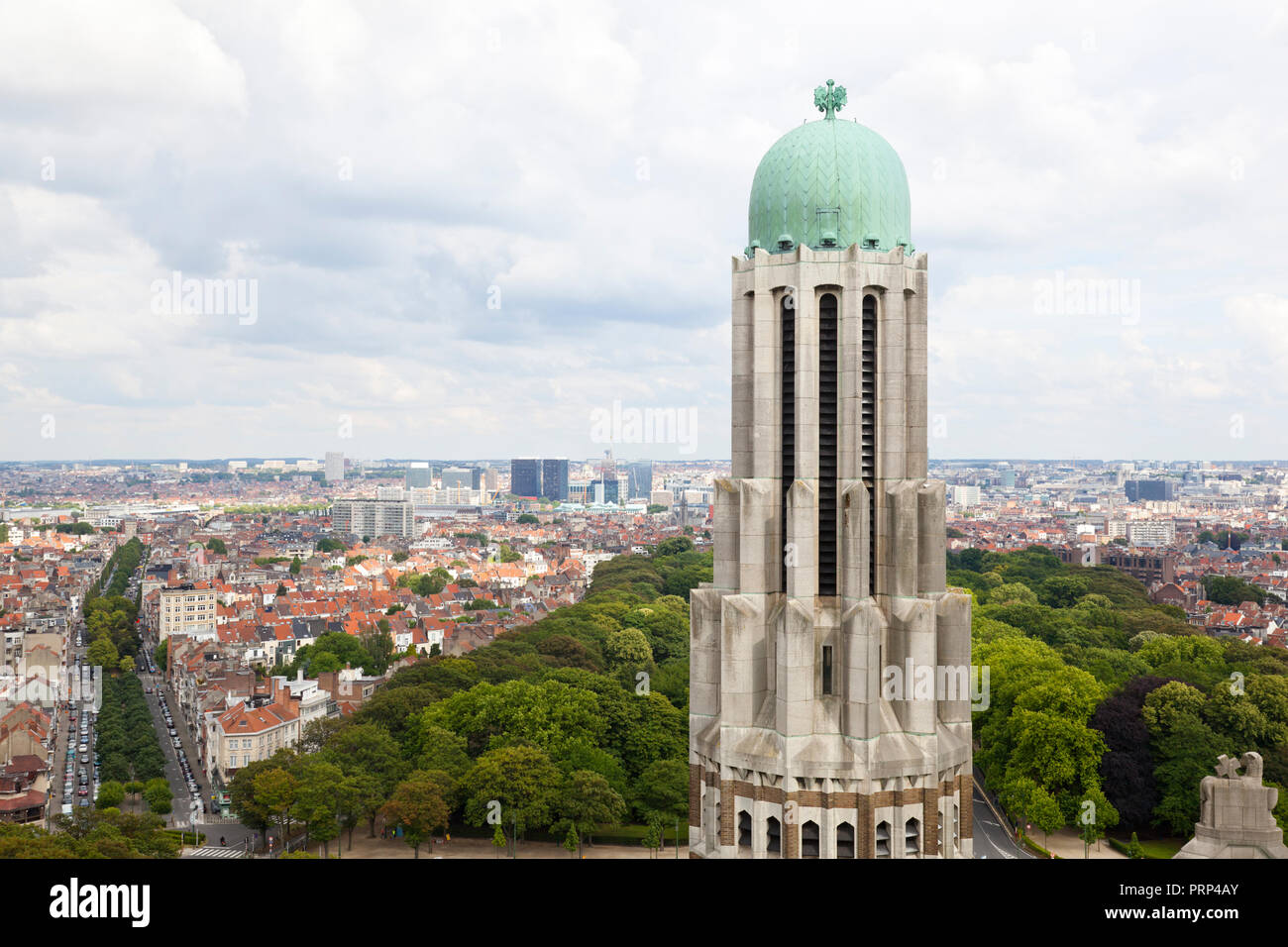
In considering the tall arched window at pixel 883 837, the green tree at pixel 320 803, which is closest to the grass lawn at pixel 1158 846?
the tall arched window at pixel 883 837

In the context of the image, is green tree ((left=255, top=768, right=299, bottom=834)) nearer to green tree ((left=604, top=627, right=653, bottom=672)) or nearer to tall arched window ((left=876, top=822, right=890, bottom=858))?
green tree ((left=604, top=627, right=653, bottom=672))

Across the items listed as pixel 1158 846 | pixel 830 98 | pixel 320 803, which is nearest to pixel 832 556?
pixel 830 98

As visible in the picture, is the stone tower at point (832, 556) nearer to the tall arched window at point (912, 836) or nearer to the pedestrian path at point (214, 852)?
the tall arched window at point (912, 836)

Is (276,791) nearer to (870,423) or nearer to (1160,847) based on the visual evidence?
(870,423)

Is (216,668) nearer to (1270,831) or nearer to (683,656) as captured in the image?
(683,656)

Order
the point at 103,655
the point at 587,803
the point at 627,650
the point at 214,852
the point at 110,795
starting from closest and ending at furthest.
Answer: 1. the point at 587,803
2. the point at 214,852
3. the point at 110,795
4. the point at 627,650
5. the point at 103,655

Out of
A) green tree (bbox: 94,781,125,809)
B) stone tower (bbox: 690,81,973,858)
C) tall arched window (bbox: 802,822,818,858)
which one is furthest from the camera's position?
green tree (bbox: 94,781,125,809)

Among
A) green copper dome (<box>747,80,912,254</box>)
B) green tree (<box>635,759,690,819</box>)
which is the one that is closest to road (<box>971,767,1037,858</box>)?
green tree (<box>635,759,690,819</box>)
